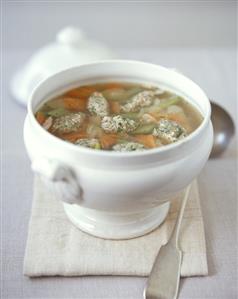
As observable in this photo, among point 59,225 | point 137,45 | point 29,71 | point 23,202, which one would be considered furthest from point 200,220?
point 137,45

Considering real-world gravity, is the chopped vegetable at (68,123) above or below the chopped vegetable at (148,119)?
above

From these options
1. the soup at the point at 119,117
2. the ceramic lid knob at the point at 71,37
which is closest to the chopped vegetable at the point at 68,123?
the soup at the point at 119,117

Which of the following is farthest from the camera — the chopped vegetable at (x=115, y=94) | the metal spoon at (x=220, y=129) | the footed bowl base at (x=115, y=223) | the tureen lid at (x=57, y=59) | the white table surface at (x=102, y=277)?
the tureen lid at (x=57, y=59)

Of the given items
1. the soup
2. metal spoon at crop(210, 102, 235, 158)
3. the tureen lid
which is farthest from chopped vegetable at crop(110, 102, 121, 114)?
the tureen lid

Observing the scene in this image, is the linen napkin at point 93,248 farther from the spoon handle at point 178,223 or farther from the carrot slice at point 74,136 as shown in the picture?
the carrot slice at point 74,136

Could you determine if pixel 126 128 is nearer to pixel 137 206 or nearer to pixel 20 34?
pixel 137 206

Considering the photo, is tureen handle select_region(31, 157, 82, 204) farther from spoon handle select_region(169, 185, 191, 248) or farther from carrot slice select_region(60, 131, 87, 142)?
spoon handle select_region(169, 185, 191, 248)

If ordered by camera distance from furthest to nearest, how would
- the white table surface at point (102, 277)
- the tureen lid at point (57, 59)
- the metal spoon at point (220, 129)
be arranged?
the tureen lid at point (57, 59), the metal spoon at point (220, 129), the white table surface at point (102, 277)
